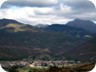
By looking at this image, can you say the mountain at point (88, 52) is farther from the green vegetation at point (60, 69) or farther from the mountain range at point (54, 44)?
the green vegetation at point (60, 69)

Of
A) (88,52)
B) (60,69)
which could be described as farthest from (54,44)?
(60,69)

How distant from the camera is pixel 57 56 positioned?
37.9 ft

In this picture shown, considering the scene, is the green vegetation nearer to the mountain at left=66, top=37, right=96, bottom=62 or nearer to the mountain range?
the mountain at left=66, top=37, right=96, bottom=62

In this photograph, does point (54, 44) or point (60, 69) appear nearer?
point (60, 69)

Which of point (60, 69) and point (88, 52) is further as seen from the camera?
point (88, 52)

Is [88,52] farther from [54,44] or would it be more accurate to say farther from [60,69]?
[60,69]

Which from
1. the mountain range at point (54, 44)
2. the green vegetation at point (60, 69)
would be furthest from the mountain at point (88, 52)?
the green vegetation at point (60, 69)

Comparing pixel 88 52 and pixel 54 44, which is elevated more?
pixel 54 44

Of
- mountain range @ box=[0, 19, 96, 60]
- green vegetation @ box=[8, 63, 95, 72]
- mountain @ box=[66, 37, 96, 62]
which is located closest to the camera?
green vegetation @ box=[8, 63, 95, 72]

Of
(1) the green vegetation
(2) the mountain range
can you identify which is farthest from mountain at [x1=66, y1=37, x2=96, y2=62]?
(1) the green vegetation

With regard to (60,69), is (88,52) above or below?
below

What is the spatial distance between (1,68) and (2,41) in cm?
308

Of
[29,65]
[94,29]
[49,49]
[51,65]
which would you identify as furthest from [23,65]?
[94,29]

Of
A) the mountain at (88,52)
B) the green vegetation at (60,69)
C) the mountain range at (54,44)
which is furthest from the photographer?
the mountain range at (54,44)
